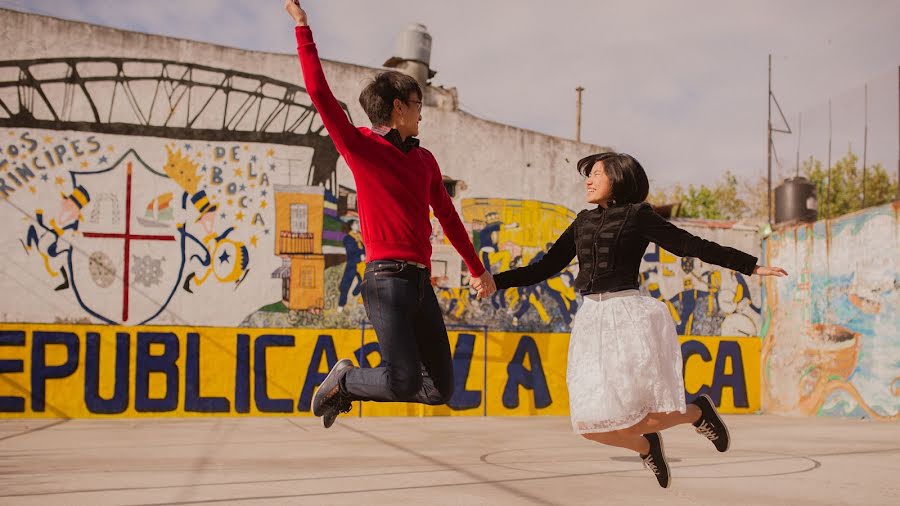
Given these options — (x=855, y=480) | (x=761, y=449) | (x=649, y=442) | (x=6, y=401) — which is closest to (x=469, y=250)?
(x=649, y=442)

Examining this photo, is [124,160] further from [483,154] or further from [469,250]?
[469,250]

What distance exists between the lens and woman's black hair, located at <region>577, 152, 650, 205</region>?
4453mm

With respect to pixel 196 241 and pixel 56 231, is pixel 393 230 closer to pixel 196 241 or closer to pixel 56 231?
pixel 196 241

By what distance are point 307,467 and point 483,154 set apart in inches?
366

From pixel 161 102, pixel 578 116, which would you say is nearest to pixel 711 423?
pixel 161 102

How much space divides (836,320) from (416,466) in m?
10.2

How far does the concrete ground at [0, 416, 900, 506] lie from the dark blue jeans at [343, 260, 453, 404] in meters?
1.64

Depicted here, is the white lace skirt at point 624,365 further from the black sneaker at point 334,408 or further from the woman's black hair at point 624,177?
the black sneaker at point 334,408

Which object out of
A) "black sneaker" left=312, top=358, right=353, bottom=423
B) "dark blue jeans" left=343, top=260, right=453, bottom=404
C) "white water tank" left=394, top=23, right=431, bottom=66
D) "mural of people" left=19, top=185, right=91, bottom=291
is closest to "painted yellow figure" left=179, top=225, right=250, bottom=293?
"mural of people" left=19, top=185, right=91, bottom=291

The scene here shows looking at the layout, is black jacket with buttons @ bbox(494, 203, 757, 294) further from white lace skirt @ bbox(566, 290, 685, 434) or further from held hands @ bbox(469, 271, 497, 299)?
held hands @ bbox(469, 271, 497, 299)

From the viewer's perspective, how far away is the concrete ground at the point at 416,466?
574 centimetres

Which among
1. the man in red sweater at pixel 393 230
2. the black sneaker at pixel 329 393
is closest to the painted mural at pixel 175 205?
the black sneaker at pixel 329 393

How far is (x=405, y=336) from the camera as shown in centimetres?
400

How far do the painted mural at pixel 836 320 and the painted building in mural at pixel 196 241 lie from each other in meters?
4.49
